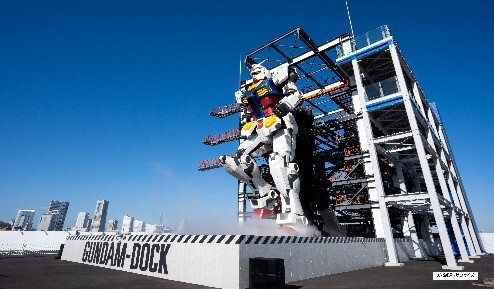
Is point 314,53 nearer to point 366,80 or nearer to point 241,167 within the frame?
point 366,80

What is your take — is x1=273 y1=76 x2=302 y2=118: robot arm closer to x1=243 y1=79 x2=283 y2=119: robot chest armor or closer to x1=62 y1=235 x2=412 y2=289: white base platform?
x1=243 y1=79 x2=283 y2=119: robot chest armor

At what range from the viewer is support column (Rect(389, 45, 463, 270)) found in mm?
11758

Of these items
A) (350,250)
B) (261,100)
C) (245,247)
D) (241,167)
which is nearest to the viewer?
(245,247)

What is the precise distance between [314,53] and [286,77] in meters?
7.57

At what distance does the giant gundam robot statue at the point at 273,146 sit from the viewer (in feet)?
41.9

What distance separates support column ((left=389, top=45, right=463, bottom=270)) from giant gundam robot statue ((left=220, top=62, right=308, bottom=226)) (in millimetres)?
5799

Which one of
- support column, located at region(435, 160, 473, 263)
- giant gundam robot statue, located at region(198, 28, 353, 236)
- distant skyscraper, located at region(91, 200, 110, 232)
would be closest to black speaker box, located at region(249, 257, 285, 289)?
giant gundam robot statue, located at region(198, 28, 353, 236)

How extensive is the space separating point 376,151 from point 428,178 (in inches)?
117

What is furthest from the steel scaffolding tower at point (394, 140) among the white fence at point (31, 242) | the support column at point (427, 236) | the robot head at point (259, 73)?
the white fence at point (31, 242)

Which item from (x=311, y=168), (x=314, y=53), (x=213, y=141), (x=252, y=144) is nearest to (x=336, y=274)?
(x=252, y=144)

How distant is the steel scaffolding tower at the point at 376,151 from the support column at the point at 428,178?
0.14ft

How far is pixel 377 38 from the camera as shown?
16.2m

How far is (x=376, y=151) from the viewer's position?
15125 millimetres

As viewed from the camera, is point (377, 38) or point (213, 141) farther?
point (213, 141)
